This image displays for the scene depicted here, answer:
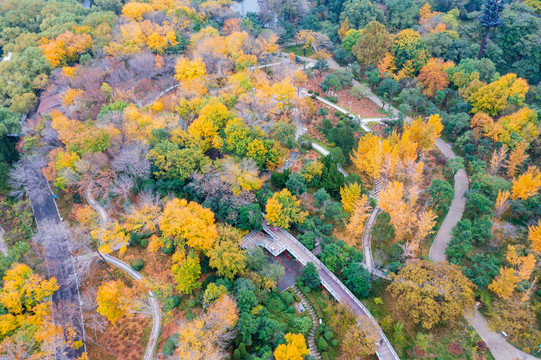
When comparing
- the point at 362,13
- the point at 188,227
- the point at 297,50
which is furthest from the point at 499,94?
the point at 188,227

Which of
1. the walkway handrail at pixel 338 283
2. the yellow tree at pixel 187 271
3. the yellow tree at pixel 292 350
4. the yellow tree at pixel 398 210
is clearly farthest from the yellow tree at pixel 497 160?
the yellow tree at pixel 187 271

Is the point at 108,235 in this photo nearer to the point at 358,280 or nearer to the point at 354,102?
the point at 358,280

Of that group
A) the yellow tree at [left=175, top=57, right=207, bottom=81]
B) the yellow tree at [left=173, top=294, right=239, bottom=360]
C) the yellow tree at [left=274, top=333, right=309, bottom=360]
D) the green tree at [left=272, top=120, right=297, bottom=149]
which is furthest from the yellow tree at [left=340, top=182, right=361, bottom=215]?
the yellow tree at [left=175, top=57, right=207, bottom=81]

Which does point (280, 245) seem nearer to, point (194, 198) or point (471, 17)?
point (194, 198)

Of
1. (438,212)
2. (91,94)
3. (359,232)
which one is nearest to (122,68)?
(91,94)

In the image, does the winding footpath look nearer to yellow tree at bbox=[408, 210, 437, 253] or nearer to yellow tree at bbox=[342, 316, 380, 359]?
yellow tree at bbox=[408, 210, 437, 253]

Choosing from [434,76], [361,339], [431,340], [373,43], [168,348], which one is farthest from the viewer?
[373,43]

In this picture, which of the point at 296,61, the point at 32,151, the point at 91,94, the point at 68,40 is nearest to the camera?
the point at 32,151
